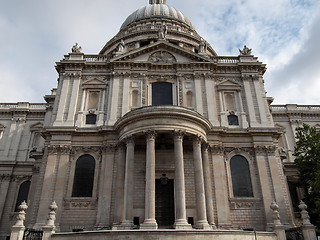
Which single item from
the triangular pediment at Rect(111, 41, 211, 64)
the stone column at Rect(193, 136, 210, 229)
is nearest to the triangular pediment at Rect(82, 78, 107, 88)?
the triangular pediment at Rect(111, 41, 211, 64)

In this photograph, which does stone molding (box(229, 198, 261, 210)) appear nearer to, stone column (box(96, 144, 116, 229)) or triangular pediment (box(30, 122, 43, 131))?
stone column (box(96, 144, 116, 229))

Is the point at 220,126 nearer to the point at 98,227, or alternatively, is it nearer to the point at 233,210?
the point at 233,210

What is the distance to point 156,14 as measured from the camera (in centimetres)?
4569

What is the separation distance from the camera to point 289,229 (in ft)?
65.4

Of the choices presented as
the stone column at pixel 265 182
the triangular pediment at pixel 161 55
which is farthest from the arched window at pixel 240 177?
the triangular pediment at pixel 161 55

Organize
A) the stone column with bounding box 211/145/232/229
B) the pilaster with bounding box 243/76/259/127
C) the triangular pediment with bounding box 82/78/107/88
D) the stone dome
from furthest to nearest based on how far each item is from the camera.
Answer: the stone dome → the triangular pediment with bounding box 82/78/107/88 → the pilaster with bounding box 243/76/259/127 → the stone column with bounding box 211/145/232/229

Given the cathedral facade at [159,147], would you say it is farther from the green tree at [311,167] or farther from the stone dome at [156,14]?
the stone dome at [156,14]

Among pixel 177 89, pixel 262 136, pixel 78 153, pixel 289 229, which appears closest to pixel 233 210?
pixel 289 229

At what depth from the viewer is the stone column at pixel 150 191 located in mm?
17953

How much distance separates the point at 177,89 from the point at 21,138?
22641mm

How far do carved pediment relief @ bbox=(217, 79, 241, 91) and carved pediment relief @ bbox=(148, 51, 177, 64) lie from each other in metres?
5.37

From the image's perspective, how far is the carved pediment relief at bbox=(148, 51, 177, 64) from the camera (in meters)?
28.3

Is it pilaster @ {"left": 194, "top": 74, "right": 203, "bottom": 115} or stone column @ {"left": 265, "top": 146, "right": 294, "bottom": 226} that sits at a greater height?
pilaster @ {"left": 194, "top": 74, "right": 203, "bottom": 115}

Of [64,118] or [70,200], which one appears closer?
[70,200]
